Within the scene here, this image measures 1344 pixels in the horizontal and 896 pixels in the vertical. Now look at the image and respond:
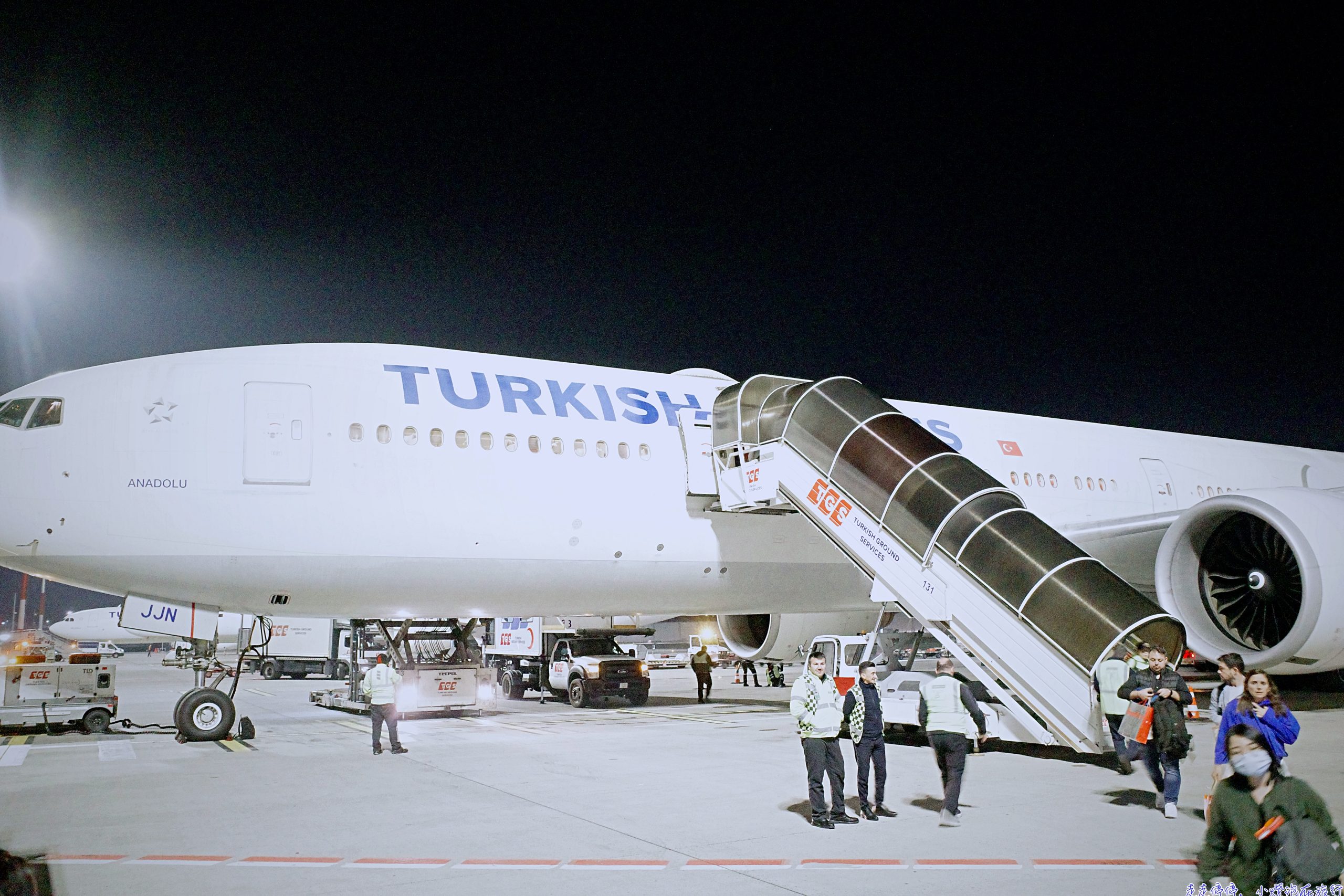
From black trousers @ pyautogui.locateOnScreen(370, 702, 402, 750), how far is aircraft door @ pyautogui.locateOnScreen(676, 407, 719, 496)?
4.45m

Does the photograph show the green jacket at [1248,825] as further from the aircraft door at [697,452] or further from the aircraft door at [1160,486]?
the aircraft door at [1160,486]

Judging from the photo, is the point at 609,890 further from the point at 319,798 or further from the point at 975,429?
the point at 975,429

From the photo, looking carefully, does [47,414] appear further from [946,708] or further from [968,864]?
[968,864]

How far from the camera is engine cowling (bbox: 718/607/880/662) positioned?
16.6 metres

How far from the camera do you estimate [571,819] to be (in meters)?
7.41

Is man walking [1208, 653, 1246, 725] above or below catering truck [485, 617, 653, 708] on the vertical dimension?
above

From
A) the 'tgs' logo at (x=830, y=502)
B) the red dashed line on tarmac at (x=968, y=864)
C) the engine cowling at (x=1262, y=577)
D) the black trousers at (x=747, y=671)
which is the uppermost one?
the 'tgs' logo at (x=830, y=502)

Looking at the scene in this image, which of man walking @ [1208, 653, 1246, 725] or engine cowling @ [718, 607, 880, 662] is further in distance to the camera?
engine cowling @ [718, 607, 880, 662]

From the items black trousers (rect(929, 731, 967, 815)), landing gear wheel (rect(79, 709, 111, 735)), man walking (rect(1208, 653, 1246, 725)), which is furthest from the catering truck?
man walking (rect(1208, 653, 1246, 725))

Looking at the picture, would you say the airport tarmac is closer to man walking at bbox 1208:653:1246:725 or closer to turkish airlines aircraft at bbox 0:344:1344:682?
man walking at bbox 1208:653:1246:725

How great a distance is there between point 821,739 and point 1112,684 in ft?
9.37

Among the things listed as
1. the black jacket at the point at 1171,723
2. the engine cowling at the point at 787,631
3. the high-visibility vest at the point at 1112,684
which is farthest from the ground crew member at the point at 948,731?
the engine cowling at the point at 787,631

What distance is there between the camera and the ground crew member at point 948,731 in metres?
7.18

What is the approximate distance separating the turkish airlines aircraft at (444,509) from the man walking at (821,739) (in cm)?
453
